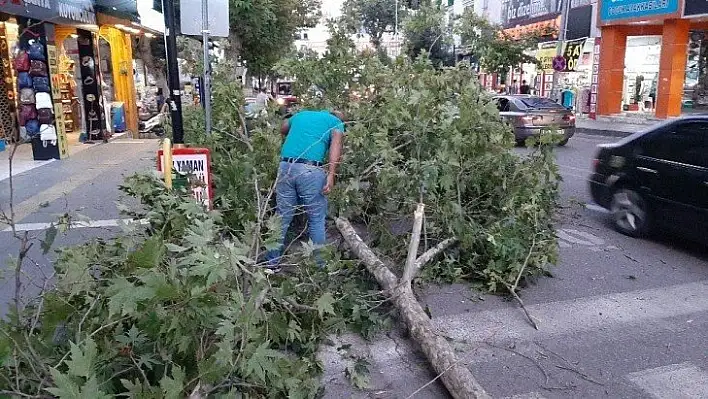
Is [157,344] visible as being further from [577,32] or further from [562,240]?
[577,32]

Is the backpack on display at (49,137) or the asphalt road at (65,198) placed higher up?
the backpack on display at (49,137)

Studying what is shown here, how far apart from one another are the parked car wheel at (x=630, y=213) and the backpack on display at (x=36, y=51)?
1128 cm

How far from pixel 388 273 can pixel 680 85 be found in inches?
815

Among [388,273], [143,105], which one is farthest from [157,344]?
[143,105]

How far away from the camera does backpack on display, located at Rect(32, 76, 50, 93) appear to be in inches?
482

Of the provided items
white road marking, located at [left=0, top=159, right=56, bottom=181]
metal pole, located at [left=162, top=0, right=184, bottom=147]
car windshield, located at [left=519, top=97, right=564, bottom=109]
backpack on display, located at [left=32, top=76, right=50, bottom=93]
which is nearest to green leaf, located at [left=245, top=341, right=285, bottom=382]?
metal pole, located at [left=162, top=0, right=184, bottom=147]

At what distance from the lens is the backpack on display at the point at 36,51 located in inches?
479

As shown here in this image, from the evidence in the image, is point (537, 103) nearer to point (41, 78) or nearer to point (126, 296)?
point (41, 78)

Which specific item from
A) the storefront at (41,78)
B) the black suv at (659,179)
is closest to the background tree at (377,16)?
the storefront at (41,78)

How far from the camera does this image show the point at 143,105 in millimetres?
23203

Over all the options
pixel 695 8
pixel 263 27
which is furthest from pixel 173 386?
pixel 695 8

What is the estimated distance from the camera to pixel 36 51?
12180 mm

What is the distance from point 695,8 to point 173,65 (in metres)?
19.3

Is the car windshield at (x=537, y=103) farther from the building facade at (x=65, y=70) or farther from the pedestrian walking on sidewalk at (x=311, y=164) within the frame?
the pedestrian walking on sidewalk at (x=311, y=164)
